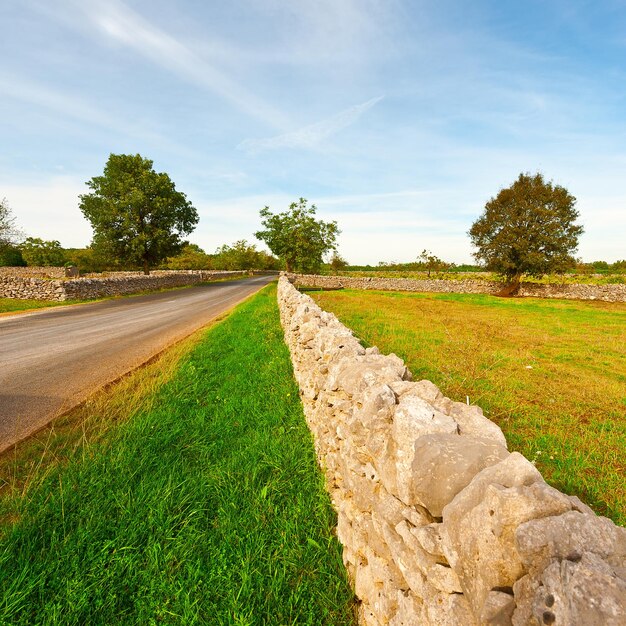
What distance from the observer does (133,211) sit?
1363 inches

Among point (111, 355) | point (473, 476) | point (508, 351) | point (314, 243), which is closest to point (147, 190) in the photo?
point (314, 243)

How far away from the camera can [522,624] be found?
3.60 feet

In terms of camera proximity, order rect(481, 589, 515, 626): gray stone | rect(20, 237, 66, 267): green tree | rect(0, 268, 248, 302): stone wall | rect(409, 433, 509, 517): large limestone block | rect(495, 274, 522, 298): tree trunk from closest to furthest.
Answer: rect(481, 589, 515, 626): gray stone → rect(409, 433, 509, 517): large limestone block → rect(0, 268, 248, 302): stone wall → rect(495, 274, 522, 298): tree trunk → rect(20, 237, 66, 267): green tree

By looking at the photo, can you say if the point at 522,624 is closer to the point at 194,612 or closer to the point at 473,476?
the point at 473,476

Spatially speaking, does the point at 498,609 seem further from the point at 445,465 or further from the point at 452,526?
the point at 445,465

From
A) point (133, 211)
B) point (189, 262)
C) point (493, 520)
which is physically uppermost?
point (133, 211)

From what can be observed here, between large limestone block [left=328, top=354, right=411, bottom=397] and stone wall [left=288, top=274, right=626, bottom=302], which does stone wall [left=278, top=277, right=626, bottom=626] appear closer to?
large limestone block [left=328, top=354, right=411, bottom=397]

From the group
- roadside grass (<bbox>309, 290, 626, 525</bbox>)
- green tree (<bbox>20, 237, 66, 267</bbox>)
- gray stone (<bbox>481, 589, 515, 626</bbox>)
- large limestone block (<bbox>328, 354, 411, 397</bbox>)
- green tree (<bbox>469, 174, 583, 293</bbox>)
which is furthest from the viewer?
green tree (<bbox>20, 237, 66, 267</bbox>)

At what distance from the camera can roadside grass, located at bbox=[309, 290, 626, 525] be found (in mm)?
3891

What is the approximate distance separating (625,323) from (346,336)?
1848cm

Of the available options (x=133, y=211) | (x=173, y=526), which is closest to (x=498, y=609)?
(x=173, y=526)

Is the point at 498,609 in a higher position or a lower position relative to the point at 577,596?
lower

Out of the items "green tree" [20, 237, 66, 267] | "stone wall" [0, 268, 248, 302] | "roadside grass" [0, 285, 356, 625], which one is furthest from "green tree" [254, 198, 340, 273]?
"green tree" [20, 237, 66, 267]

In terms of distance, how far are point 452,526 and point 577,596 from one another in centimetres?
61
